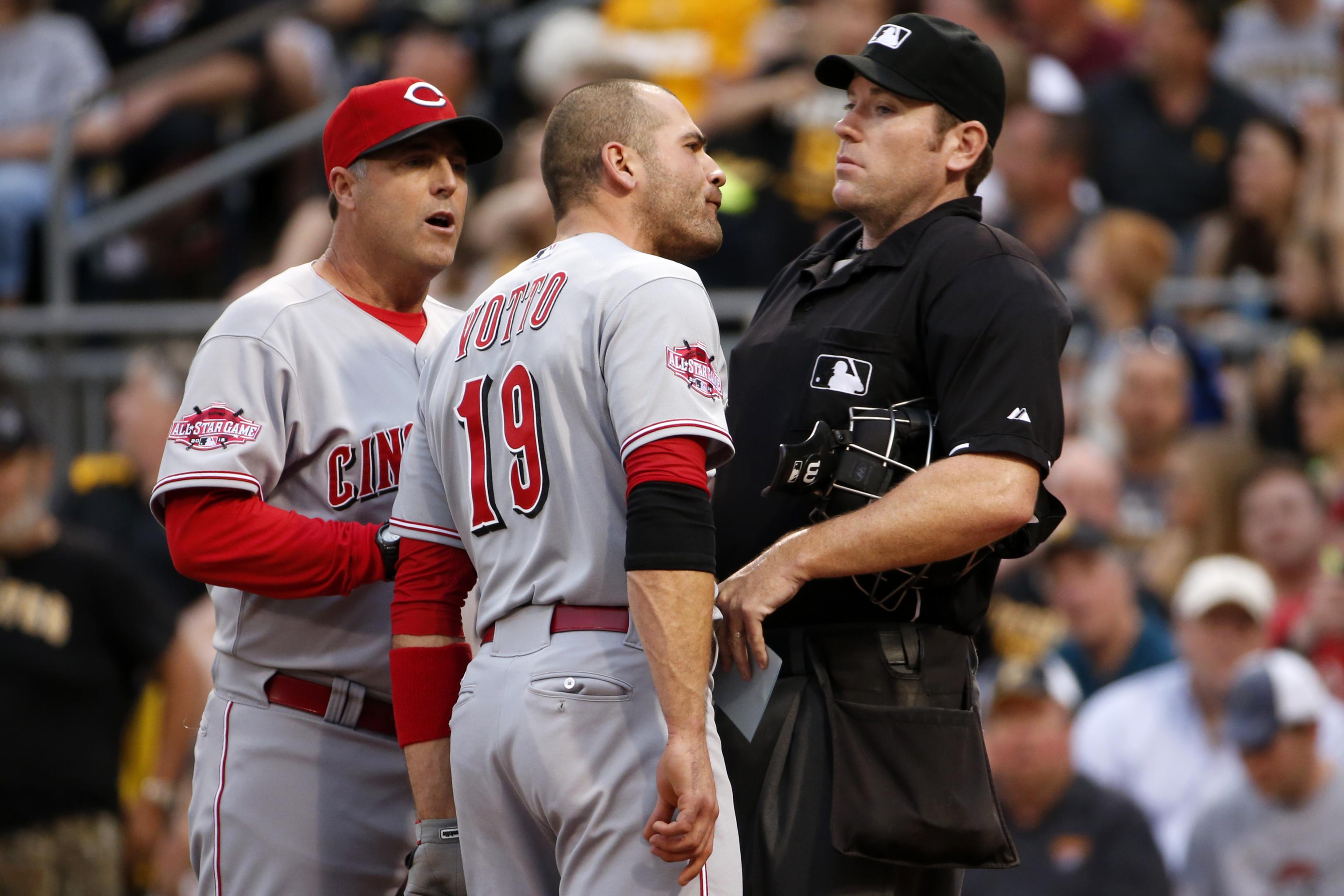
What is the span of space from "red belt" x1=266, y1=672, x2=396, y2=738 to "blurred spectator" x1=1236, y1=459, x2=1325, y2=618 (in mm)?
4367

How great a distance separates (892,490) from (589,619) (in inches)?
26.2

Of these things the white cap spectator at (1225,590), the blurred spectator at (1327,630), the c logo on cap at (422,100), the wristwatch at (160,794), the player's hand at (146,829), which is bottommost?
the player's hand at (146,829)

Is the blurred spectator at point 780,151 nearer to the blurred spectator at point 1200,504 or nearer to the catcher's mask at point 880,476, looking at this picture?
the blurred spectator at point 1200,504

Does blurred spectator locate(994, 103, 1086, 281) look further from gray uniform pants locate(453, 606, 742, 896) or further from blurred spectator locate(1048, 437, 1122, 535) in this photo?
gray uniform pants locate(453, 606, 742, 896)

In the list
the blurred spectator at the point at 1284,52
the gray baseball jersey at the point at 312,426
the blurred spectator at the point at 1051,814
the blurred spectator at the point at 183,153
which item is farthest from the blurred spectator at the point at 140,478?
the blurred spectator at the point at 1284,52

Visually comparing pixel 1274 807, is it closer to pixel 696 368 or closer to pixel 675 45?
pixel 696 368

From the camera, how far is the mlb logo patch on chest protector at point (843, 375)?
3727 mm

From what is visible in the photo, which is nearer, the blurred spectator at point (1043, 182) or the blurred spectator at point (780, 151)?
the blurred spectator at point (1043, 182)

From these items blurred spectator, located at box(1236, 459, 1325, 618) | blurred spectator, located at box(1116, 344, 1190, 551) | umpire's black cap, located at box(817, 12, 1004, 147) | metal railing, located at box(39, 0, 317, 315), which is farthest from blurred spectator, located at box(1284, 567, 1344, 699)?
metal railing, located at box(39, 0, 317, 315)

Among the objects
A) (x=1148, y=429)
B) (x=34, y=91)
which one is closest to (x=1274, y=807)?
(x=1148, y=429)

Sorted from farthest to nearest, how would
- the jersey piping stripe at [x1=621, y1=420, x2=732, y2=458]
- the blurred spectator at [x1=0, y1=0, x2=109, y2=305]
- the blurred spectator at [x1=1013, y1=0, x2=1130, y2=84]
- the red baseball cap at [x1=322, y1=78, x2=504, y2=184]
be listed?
the blurred spectator at [x1=0, y1=0, x2=109, y2=305], the blurred spectator at [x1=1013, y1=0, x2=1130, y2=84], the red baseball cap at [x1=322, y1=78, x2=504, y2=184], the jersey piping stripe at [x1=621, y1=420, x2=732, y2=458]

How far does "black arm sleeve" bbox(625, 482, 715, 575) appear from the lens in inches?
127

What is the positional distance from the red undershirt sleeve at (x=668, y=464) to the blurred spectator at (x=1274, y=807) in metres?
3.68

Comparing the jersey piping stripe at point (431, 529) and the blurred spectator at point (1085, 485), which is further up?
the jersey piping stripe at point (431, 529)
